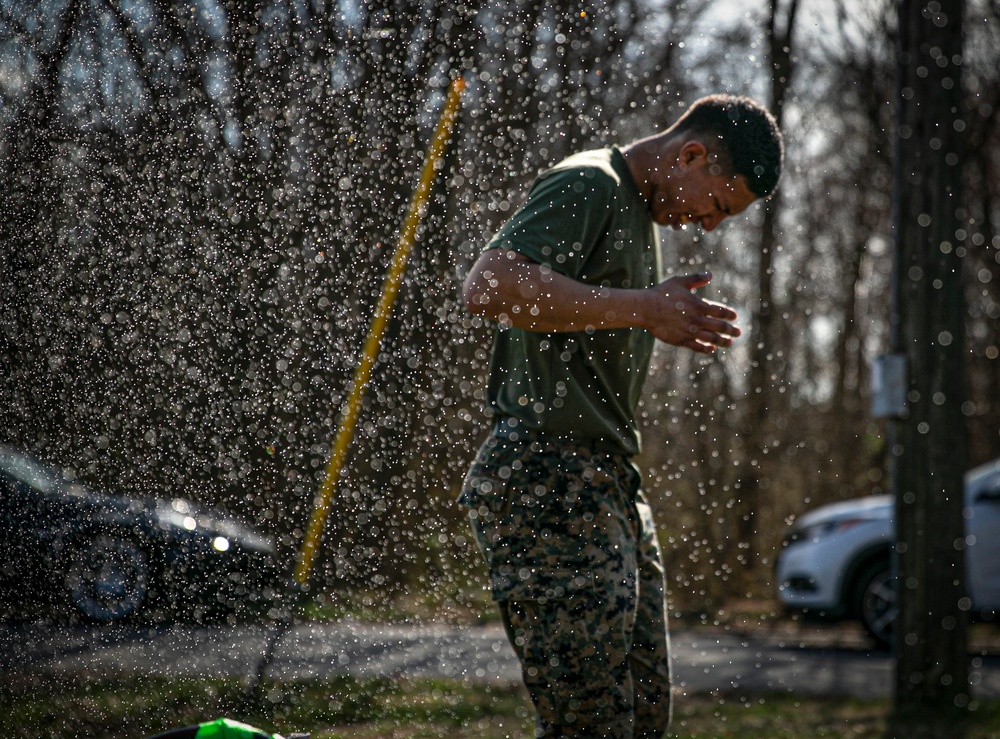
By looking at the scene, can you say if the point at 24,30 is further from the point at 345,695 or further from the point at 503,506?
the point at 345,695

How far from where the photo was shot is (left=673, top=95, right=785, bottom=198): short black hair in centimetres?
226

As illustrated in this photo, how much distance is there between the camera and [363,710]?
13.0ft

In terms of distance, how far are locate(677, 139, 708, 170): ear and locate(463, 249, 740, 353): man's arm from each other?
400mm

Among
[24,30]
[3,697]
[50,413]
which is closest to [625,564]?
[50,413]

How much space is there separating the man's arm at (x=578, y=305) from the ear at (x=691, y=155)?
400 mm

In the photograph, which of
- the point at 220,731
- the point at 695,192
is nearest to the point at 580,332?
the point at 695,192

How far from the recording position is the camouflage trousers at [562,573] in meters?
2.04

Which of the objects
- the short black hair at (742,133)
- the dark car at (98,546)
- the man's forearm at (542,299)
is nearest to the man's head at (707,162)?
the short black hair at (742,133)

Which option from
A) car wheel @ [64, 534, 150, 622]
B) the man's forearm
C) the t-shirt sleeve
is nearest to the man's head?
the t-shirt sleeve

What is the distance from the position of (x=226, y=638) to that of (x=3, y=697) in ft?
1.96

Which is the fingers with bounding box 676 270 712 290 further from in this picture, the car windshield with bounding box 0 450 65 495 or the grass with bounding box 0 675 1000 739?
the grass with bounding box 0 675 1000 739

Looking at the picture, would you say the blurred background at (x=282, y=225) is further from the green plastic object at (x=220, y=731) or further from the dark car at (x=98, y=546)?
the green plastic object at (x=220, y=731)

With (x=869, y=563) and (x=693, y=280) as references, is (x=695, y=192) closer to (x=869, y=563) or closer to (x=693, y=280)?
(x=693, y=280)

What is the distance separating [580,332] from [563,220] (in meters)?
0.25
